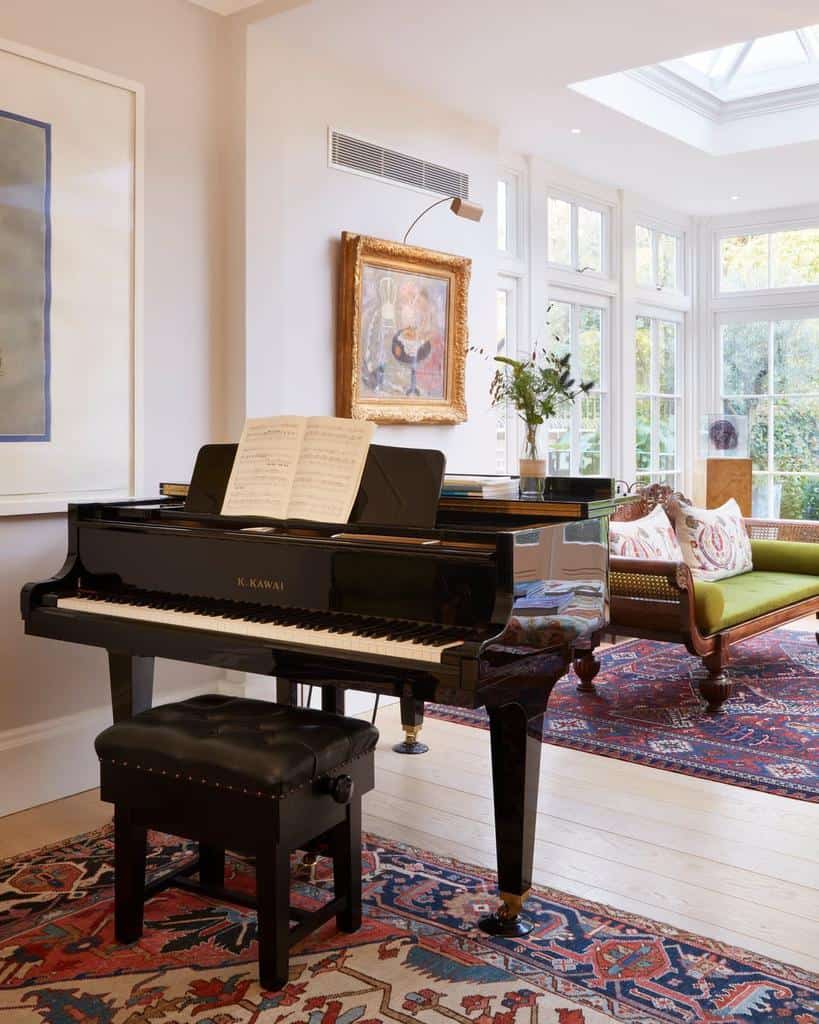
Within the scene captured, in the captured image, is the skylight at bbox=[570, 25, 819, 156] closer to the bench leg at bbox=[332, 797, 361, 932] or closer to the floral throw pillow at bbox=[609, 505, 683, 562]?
the floral throw pillow at bbox=[609, 505, 683, 562]

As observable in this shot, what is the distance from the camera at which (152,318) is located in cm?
395

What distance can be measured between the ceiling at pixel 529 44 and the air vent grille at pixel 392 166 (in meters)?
0.34

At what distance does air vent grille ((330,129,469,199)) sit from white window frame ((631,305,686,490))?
269cm

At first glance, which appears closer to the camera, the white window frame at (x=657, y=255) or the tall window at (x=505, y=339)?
the tall window at (x=505, y=339)

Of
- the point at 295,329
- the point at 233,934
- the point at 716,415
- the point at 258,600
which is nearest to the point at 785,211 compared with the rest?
the point at 716,415

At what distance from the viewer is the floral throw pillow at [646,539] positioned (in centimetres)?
506

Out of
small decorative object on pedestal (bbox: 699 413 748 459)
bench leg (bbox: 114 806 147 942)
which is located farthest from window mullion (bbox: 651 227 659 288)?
bench leg (bbox: 114 806 147 942)

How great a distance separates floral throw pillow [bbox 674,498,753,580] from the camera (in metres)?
5.70

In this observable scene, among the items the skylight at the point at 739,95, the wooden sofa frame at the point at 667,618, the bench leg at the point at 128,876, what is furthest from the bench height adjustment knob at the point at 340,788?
the skylight at the point at 739,95

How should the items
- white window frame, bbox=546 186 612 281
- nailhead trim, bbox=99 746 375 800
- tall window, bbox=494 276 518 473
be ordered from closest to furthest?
nailhead trim, bbox=99 746 375 800 < tall window, bbox=494 276 518 473 < white window frame, bbox=546 186 612 281

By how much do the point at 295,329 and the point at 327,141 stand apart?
89 cm

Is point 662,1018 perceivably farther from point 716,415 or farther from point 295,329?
point 716,415

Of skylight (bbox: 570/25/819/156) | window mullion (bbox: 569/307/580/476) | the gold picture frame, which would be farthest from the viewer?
window mullion (bbox: 569/307/580/476)

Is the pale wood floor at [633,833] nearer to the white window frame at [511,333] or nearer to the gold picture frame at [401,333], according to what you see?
the gold picture frame at [401,333]
